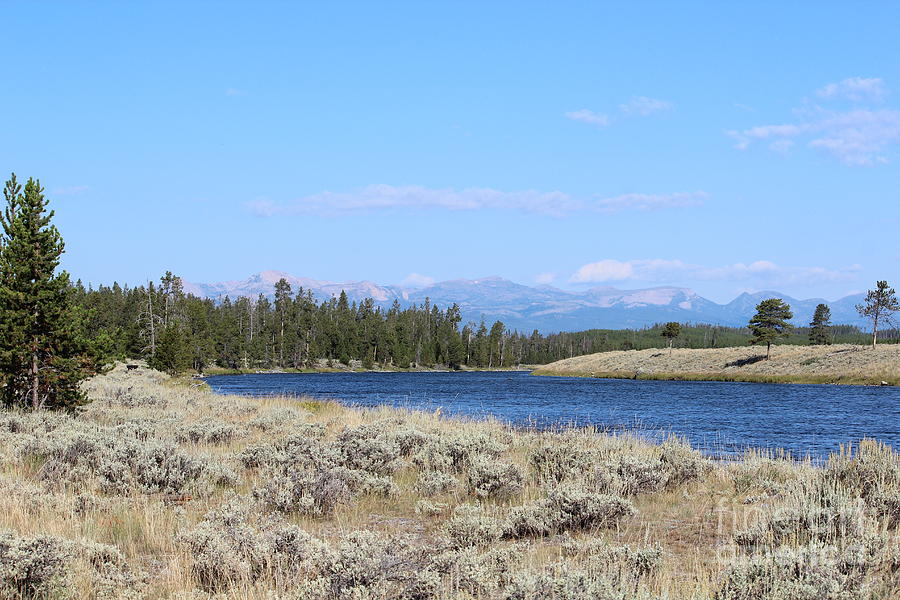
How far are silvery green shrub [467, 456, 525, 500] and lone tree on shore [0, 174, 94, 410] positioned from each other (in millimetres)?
14605

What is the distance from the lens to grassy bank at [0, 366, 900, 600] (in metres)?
6.38

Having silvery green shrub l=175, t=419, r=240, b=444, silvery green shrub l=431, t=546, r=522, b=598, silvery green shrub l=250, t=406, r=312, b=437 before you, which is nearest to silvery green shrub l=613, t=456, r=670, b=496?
silvery green shrub l=431, t=546, r=522, b=598

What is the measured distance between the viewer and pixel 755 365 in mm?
86188

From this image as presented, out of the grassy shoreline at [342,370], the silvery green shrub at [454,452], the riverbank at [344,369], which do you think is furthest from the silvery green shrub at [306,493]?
the riverbank at [344,369]

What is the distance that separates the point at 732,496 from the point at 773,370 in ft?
258

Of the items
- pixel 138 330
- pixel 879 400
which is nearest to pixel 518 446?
pixel 879 400

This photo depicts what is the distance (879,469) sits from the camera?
35.5 feet

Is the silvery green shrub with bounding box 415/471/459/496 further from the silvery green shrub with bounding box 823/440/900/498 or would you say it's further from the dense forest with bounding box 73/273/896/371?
the dense forest with bounding box 73/273/896/371

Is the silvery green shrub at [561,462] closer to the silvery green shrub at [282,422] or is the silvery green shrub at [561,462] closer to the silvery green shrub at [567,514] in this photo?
the silvery green shrub at [567,514]

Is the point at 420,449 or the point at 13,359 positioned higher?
the point at 13,359

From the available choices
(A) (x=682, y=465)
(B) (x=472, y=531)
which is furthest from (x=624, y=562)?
(A) (x=682, y=465)

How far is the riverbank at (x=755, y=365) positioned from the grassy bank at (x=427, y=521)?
66912 millimetres

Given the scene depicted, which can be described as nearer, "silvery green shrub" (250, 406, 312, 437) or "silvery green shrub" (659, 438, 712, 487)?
"silvery green shrub" (659, 438, 712, 487)

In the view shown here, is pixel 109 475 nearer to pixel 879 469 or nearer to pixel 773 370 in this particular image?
pixel 879 469
